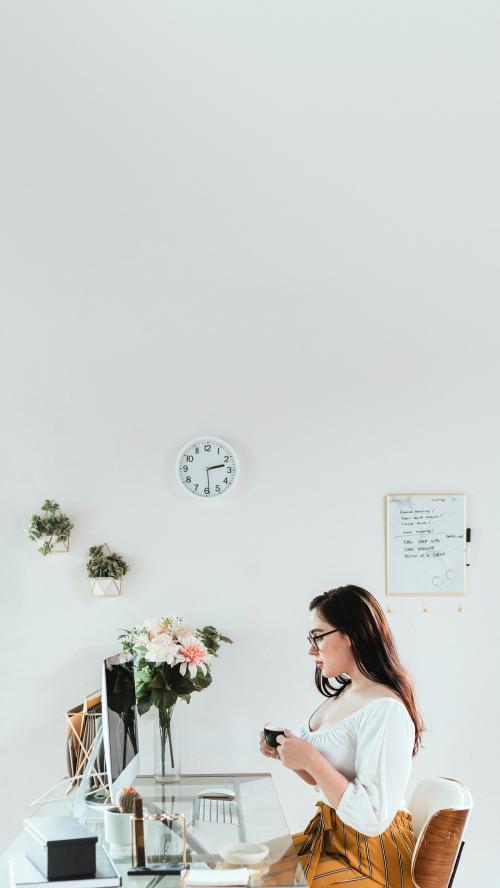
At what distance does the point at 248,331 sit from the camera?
3.12 m

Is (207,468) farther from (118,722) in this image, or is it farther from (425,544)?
(118,722)

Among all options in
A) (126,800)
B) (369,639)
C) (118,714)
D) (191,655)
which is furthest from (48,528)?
(369,639)

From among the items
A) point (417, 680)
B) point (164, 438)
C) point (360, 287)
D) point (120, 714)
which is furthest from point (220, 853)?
point (360, 287)

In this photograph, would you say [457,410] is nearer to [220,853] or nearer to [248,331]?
[248,331]

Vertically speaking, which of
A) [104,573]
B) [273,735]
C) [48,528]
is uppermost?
[48,528]

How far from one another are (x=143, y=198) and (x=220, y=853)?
2.13 meters

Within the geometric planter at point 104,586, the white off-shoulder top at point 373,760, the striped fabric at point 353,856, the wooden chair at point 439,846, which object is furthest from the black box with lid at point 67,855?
the geometric planter at point 104,586

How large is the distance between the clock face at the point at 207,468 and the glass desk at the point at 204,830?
35.9 inches

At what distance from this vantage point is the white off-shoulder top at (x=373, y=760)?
1.98 m

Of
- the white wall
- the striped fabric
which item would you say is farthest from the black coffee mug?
the white wall

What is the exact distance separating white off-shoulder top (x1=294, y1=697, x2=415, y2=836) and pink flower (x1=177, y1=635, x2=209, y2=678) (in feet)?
2.19

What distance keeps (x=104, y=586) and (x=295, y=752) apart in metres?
1.10

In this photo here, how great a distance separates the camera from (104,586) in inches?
117

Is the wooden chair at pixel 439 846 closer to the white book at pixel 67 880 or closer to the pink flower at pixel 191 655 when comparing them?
the white book at pixel 67 880
